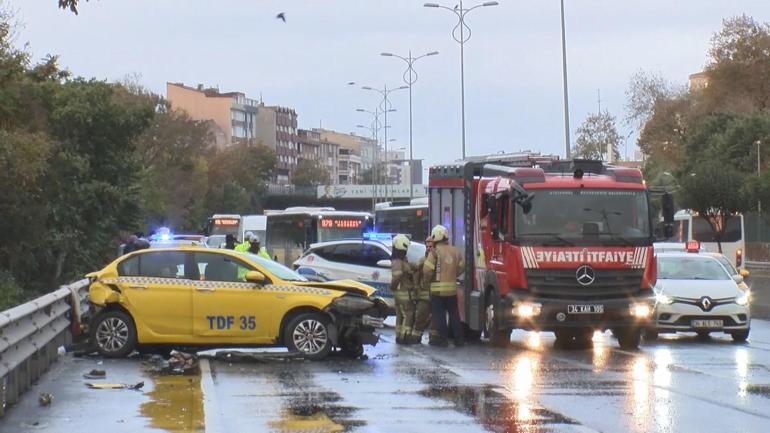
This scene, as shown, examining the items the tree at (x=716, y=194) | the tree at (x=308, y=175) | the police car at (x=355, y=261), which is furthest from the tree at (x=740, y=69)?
the tree at (x=308, y=175)

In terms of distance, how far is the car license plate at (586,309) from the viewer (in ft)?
63.0

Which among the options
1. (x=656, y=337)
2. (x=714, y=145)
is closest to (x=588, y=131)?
(x=714, y=145)

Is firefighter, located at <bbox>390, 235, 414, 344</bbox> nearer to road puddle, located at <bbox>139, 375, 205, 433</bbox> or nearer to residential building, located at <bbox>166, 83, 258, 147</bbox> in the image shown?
road puddle, located at <bbox>139, 375, 205, 433</bbox>

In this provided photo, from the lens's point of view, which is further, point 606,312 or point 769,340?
point 769,340

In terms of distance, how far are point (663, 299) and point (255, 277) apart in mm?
7497

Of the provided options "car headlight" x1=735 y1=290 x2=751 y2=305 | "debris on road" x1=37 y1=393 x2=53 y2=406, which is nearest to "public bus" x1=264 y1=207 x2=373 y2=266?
"car headlight" x1=735 y1=290 x2=751 y2=305

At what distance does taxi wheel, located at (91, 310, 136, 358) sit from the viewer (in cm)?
1780

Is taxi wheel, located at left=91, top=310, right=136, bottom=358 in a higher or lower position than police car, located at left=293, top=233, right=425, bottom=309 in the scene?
lower

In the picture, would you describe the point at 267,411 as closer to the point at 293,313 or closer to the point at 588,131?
the point at 293,313

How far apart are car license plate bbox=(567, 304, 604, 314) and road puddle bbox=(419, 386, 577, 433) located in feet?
16.7

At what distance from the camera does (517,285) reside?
19312mm

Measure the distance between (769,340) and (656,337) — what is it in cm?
179

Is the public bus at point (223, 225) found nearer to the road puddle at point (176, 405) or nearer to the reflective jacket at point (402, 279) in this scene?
the reflective jacket at point (402, 279)

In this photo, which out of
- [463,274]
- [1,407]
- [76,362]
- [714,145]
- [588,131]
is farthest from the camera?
[588,131]
